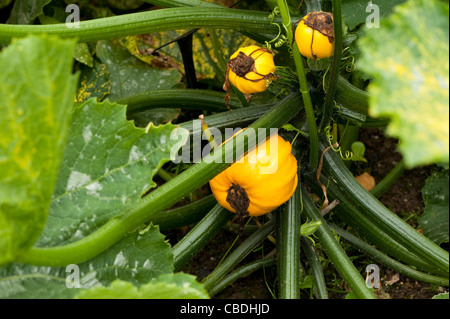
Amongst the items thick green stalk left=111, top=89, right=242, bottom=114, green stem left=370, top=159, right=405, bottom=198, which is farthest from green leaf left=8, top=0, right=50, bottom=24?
green stem left=370, top=159, right=405, bottom=198

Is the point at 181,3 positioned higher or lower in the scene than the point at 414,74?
higher

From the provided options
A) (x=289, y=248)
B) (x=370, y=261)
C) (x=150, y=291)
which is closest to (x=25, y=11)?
(x=289, y=248)

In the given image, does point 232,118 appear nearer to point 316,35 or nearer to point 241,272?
point 316,35

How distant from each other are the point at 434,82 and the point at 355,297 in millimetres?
758

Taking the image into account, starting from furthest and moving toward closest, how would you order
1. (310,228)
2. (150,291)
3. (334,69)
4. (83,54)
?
(83,54)
(310,228)
(334,69)
(150,291)

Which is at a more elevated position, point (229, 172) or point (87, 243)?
point (229, 172)

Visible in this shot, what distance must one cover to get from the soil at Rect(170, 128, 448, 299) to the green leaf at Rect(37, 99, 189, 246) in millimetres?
877

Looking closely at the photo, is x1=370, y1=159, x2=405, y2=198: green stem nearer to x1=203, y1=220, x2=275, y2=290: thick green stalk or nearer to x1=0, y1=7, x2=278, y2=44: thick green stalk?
x1=203, y1=220, x2=275, y2=290: thick green stalk

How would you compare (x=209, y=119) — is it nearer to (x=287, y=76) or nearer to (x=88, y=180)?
(x=287, y=76)

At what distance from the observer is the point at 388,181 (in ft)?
7.36

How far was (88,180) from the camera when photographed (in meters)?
1.36

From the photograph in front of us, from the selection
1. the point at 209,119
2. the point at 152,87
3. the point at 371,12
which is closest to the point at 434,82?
the point at 371,12

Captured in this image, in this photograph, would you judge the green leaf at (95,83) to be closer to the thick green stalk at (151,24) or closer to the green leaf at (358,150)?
the thick green stalk at (151,24)

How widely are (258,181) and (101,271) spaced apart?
22.0 inches
